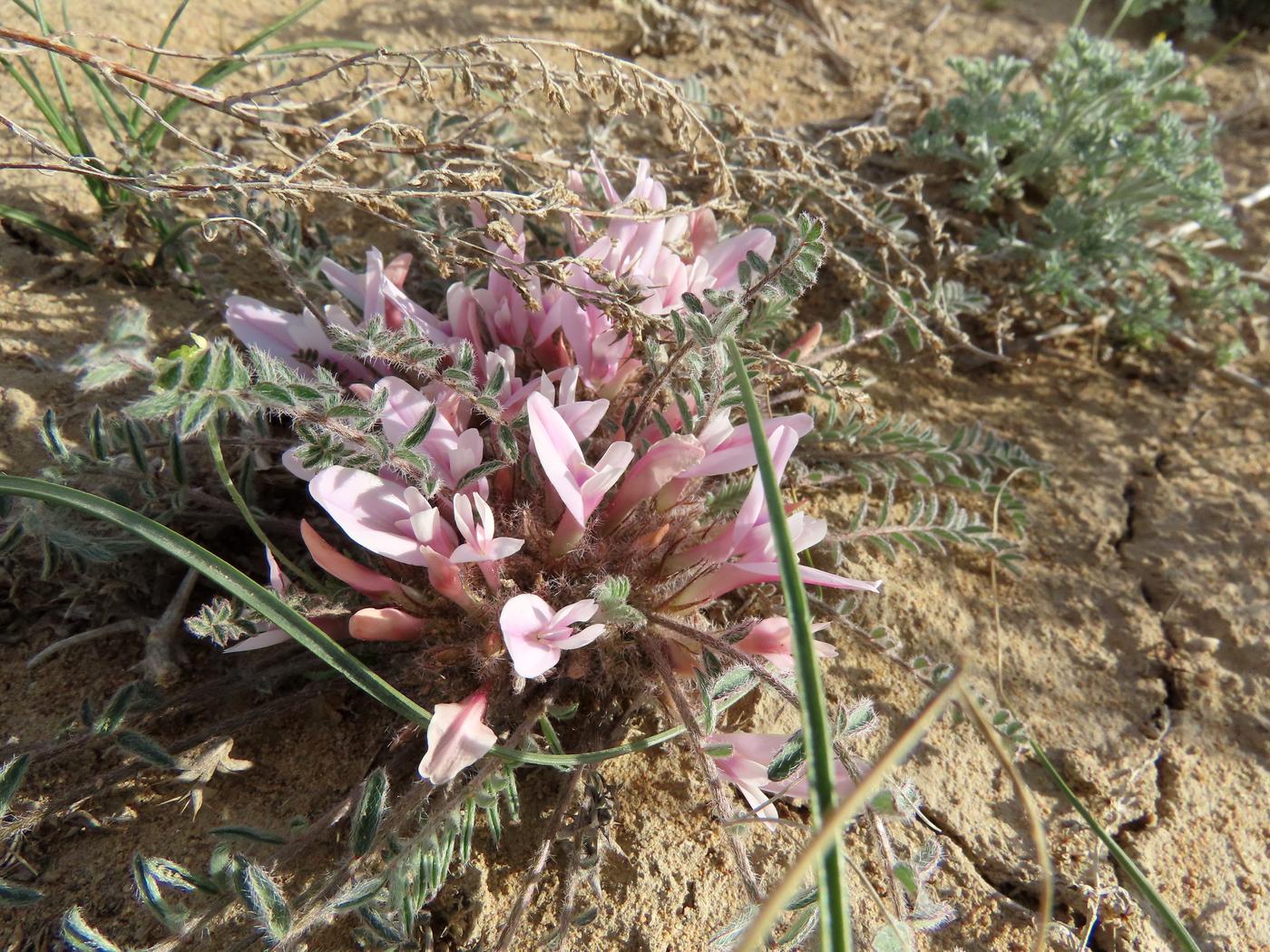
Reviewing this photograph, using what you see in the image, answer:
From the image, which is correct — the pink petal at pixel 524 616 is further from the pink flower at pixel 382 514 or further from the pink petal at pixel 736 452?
the pink petal at pixel 736 452

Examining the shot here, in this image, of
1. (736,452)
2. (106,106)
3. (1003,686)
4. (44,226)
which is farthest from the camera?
(106,106)

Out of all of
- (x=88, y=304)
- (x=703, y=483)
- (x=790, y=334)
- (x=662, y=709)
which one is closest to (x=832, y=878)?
(x=662, y=709)

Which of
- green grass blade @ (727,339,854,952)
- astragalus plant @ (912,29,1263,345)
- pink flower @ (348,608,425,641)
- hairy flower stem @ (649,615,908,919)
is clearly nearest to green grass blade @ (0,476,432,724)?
pink flower @ (348,608,425,641)

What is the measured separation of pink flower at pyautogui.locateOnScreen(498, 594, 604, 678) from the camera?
1.52 m

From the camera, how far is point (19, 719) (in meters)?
1.82

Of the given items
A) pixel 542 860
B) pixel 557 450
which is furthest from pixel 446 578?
pixel 542 860

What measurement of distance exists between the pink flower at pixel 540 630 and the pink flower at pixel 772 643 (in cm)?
32

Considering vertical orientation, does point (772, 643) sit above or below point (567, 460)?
below

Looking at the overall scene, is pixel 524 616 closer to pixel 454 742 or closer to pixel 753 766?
pixel 454 742

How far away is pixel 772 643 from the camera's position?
171 centimetres

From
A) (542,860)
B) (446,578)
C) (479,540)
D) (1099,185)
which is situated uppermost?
(1099,185)

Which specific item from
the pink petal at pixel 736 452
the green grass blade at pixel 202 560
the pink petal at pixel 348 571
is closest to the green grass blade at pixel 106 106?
the green grass blade at pixel 202 560

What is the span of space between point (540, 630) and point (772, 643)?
17.7 inches

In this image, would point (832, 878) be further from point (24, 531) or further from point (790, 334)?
point (790, 334)
